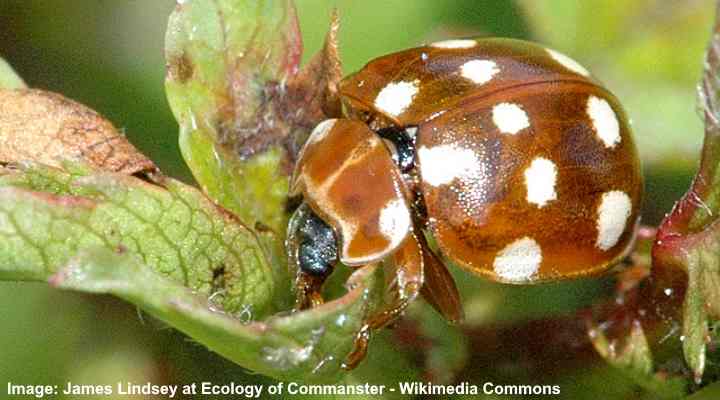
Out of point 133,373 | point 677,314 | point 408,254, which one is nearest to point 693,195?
point 677,314

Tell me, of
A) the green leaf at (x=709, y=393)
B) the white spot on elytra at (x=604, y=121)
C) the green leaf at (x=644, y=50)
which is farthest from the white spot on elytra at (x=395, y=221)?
the green leaf at (x=644, y=50)

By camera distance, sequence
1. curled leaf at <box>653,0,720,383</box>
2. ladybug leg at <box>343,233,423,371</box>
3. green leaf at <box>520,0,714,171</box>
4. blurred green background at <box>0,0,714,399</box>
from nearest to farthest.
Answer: curled leaf at <box>653,0,720,383</box> → ladybug leg at <box>343,233,423,371</box> → blurred green background at <box>0,0,714,399</box> → green leaf at <box>520,0,714,171</box>

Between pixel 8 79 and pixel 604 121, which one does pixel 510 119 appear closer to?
pixel 604 121

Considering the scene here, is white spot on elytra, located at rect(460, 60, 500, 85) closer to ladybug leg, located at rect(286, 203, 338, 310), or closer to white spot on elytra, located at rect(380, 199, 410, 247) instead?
white spot on elytra, located at rect(380, 199, 410, 247)

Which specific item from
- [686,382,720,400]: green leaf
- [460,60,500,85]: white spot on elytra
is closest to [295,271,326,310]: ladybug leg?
[460,60,500,85]: white spot on elytra

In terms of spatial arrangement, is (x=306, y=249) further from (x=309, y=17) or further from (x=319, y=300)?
(x=309, y=17)

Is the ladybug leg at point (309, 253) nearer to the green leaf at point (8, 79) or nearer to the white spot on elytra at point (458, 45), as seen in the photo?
the white spot on elytra at point (458, 45)

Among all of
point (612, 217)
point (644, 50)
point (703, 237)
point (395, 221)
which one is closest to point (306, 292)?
point (395, 221)
